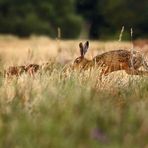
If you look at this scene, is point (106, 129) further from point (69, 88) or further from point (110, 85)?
point (110, 85)

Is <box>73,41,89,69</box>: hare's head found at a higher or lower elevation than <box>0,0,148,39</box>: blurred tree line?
lower

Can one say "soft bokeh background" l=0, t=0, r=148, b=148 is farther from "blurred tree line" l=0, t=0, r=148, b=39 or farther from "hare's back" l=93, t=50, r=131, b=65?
"blurred tree line" l=0, t=0, r=148, b=39

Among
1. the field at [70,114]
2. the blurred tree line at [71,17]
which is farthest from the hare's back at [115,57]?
the blurred tree line at [71,17]

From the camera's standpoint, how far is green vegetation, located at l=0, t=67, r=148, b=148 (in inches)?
189

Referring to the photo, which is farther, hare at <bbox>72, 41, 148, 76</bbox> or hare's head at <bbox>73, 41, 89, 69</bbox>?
hare's head at <bbox>73, 41, 89, 69</bbox>

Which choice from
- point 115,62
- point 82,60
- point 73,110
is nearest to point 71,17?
point 82,60

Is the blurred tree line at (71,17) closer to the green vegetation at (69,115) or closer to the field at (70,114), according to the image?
the field at (70,114)

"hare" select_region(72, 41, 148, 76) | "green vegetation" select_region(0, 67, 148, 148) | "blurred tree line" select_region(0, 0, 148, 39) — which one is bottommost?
"green vegetation" select_region(0, 67, 148, 148)

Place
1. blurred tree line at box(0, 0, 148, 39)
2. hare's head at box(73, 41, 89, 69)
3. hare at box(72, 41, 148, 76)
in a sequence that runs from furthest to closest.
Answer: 1. blurred tree line at box(0, 0, 148, 39)
2. hare's head at box(73, 41, 89, 69)
3. hare at box(72, 41, 148, 76)

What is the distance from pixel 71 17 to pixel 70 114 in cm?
4850

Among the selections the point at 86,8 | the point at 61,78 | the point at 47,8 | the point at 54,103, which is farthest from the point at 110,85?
the point at 86,8

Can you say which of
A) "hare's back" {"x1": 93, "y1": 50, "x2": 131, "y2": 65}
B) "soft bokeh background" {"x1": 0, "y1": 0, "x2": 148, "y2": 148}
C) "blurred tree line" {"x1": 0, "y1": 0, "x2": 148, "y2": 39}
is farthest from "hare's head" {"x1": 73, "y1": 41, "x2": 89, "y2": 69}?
"blurred tree line" {"x1": 0, "y1": 0, "x2": 148, "y2": 39}

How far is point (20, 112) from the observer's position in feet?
18.2

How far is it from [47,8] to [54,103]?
153ft
